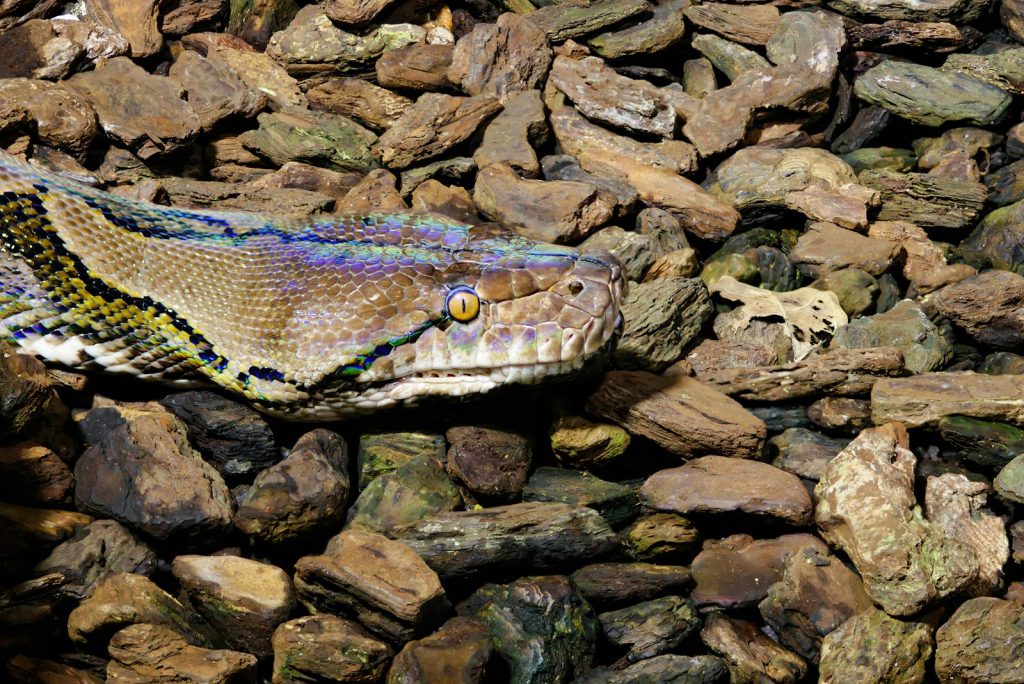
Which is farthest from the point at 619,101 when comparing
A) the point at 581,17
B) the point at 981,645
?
the point at 981,645

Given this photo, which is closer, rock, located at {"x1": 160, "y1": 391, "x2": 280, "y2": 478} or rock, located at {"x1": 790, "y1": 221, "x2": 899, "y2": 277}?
rock, located at {"x1": 160, "y1": 391, "x2": 280, "y2": 478}

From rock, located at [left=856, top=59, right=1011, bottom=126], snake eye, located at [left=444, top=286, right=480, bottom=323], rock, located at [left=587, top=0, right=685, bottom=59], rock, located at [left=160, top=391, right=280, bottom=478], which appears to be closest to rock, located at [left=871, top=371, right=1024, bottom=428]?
snake eye, located at [left=444, top=286, right=480, bottom=323]

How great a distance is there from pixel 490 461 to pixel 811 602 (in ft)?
3.74

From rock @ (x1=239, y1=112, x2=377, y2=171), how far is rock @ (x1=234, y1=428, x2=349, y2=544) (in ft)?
6.33

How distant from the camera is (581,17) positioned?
5.56 m

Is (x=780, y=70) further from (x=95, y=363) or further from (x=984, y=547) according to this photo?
(x=95, y=363)

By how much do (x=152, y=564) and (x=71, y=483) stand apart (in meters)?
0.39

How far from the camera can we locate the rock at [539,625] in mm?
3113

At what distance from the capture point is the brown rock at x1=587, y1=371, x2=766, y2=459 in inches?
149

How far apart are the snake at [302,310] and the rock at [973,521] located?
1258 millimetres

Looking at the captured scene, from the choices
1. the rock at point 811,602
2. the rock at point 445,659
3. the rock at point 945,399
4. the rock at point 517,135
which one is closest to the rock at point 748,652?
the rock at point 811,602

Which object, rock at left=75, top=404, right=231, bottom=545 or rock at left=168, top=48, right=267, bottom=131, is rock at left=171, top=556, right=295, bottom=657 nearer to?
rock at left=75, top=404, right=231, bottom=545

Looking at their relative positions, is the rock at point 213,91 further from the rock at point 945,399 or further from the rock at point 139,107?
the rock at point 945,399

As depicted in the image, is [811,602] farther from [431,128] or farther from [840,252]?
[431,128]
